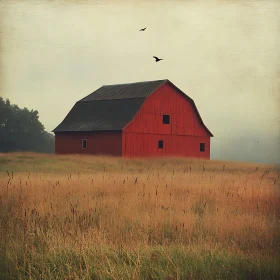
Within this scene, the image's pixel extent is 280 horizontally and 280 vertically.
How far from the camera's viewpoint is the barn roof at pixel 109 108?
3139cm

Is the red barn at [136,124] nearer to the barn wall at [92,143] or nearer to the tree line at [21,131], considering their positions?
the barn wall at [92,143]

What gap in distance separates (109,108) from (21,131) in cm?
1251

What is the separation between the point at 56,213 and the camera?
8461mm

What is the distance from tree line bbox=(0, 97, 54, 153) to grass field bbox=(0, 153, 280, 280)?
29.3 meters

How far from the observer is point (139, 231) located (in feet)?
24.0

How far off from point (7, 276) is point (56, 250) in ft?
2.40

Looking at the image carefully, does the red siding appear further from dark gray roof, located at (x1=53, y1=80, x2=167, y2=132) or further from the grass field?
the grass field

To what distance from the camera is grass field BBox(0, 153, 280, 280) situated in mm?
5539

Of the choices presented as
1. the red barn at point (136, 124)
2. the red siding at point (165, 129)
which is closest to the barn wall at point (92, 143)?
the red barn at point (136, 124)

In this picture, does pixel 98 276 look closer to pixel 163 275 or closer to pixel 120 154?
pixel 163 275

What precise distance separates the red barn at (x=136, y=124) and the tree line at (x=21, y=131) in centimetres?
692

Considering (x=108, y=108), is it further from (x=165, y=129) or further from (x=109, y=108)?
(x=165, y=129)

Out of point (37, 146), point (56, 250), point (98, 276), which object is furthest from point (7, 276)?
point (37, 146)

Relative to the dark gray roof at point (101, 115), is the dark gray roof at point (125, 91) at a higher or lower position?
higher
